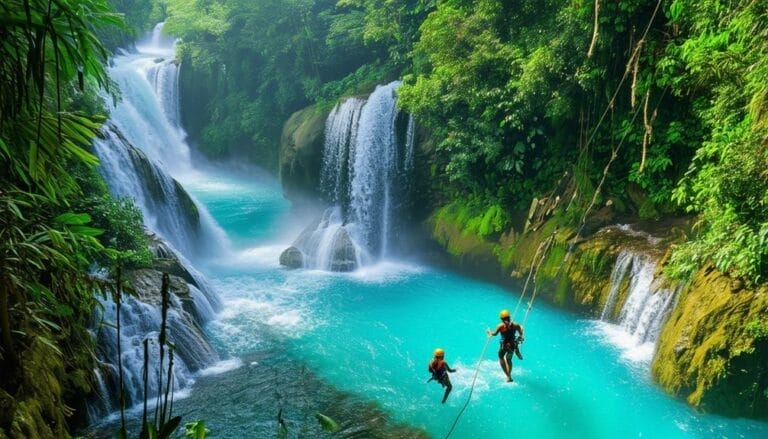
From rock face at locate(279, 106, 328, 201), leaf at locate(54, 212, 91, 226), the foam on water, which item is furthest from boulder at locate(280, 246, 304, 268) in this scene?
leaf at locate(54, 212, 91, 226)

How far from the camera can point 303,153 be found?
1772 cm

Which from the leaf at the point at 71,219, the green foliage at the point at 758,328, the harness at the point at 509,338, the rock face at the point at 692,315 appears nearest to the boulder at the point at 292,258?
the rock face at the point at 692,315

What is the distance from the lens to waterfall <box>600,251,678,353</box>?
888cm

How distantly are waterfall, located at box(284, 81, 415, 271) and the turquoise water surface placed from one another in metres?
0.84

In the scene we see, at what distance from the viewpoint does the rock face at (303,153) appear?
17500 millimetres

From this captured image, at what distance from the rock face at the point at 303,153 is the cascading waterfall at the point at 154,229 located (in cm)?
338

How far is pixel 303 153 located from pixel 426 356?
1004cm

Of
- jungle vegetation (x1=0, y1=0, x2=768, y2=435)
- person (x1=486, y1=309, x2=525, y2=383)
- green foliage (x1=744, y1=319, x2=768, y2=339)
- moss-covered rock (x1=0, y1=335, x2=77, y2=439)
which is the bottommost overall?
person (x1=486, y1=309, x2=525, y2=383)

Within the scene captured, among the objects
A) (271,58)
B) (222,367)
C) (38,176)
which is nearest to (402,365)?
(222,367)

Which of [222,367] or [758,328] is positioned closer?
[758,328]

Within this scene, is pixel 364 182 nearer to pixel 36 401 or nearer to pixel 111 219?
pixel 111 219

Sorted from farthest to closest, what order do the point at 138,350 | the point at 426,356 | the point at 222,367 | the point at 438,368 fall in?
1. the point at 426,356
2. the point at 222,367
3. the point at 138,350
4. the point at 438,368

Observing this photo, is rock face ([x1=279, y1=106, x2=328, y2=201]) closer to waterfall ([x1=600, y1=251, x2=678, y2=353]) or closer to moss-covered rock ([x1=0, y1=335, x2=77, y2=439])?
waterfall ([x1=600, y1=251, x2=678, y2=353])

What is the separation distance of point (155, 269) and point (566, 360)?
26.9 feet
